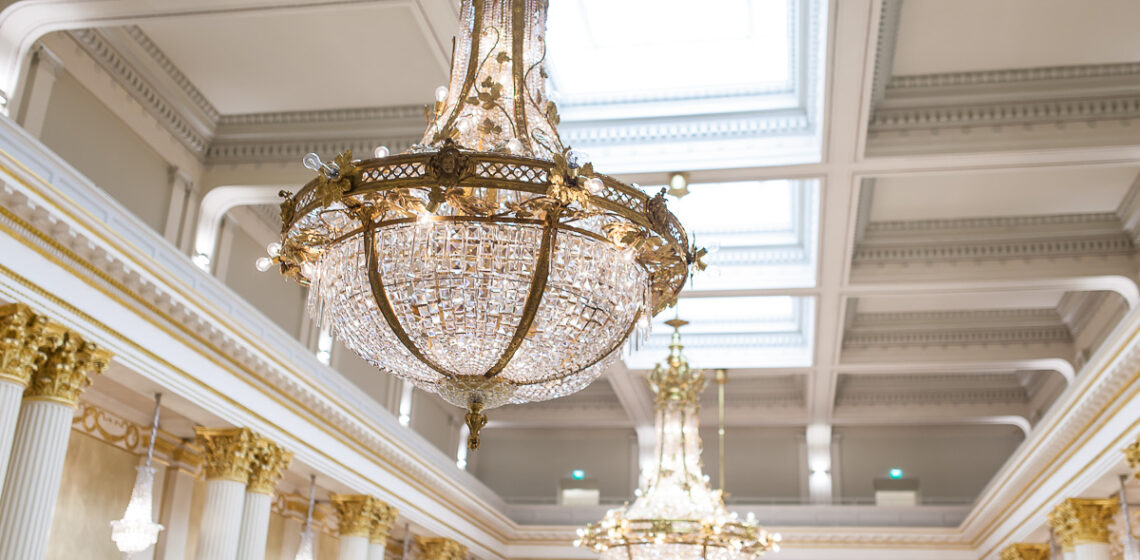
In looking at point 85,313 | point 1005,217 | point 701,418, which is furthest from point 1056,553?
point 85,313

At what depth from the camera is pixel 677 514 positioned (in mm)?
8094

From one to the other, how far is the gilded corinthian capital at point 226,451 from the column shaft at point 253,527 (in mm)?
284

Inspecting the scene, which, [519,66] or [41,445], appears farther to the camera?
[41,445]

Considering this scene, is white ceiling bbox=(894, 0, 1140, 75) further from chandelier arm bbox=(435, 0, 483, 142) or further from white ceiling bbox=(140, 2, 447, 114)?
chandelier arm bbox=(435, 0, 483, 142)

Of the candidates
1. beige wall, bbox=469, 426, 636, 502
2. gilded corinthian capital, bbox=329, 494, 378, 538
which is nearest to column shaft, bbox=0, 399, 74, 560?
gilded corinthian capital, bbox=329, 494, 378, 538

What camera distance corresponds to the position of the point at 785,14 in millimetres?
6930

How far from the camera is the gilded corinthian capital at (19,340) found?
541 cm

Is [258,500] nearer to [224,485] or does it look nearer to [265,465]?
[265,465]

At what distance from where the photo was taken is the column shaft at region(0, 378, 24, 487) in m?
5.27

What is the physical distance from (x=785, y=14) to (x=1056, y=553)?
710cm

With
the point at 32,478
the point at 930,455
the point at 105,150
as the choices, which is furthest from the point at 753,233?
the point at 32,478

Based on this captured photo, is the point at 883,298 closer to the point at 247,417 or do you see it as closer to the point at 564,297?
the point at 247,417

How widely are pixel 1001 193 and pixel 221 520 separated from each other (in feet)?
20.9

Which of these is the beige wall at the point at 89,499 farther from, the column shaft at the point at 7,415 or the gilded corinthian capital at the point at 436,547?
the gilded corinthian capital at the point at 436,547
